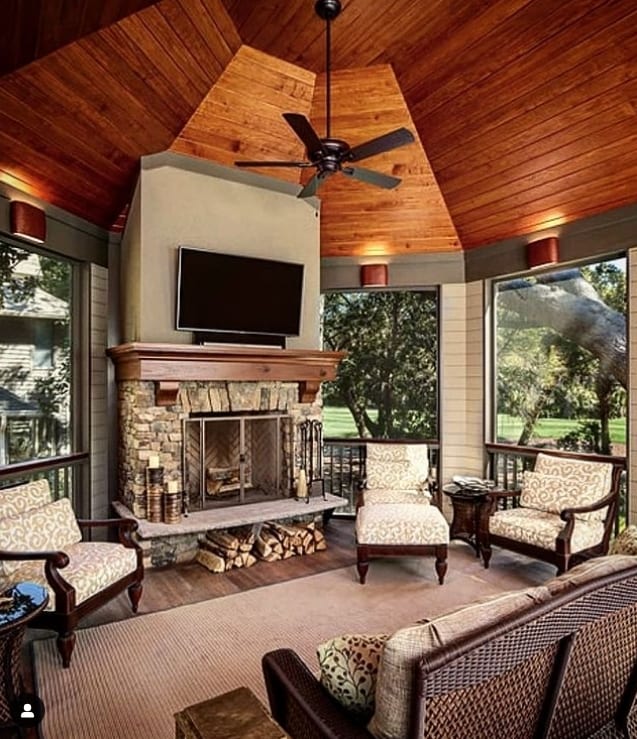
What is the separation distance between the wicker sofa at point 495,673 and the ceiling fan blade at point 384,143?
2548 mm

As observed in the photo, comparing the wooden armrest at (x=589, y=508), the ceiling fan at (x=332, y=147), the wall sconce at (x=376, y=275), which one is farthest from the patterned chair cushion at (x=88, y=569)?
the wall sconce at (x=376, y=275)

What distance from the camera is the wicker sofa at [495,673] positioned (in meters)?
1.45

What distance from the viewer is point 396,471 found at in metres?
5.34

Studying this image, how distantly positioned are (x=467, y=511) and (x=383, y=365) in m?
1.98

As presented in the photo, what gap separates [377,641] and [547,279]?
15.3ft

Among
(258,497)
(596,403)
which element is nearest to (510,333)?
(596,403)

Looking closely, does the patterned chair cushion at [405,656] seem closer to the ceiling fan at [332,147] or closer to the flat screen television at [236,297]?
the ceiling fan at [332,147]

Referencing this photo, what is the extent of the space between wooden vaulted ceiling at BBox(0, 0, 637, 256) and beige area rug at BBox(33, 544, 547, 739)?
11.4 ft

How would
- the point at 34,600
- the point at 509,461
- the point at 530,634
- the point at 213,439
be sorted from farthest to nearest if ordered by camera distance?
the point at 509,461 → the point at 213,439 → the point at 34,600 → the point at 530,634

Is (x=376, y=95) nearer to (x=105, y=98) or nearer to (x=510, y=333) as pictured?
(x=105, y=98)

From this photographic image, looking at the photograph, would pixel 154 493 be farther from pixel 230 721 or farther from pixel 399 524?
pixel 230 721

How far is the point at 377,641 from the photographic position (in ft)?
5.63

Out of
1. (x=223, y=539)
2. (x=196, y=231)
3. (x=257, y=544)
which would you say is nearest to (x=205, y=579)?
(x=223, y=539)

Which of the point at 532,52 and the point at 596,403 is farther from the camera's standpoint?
the point at 596,403
